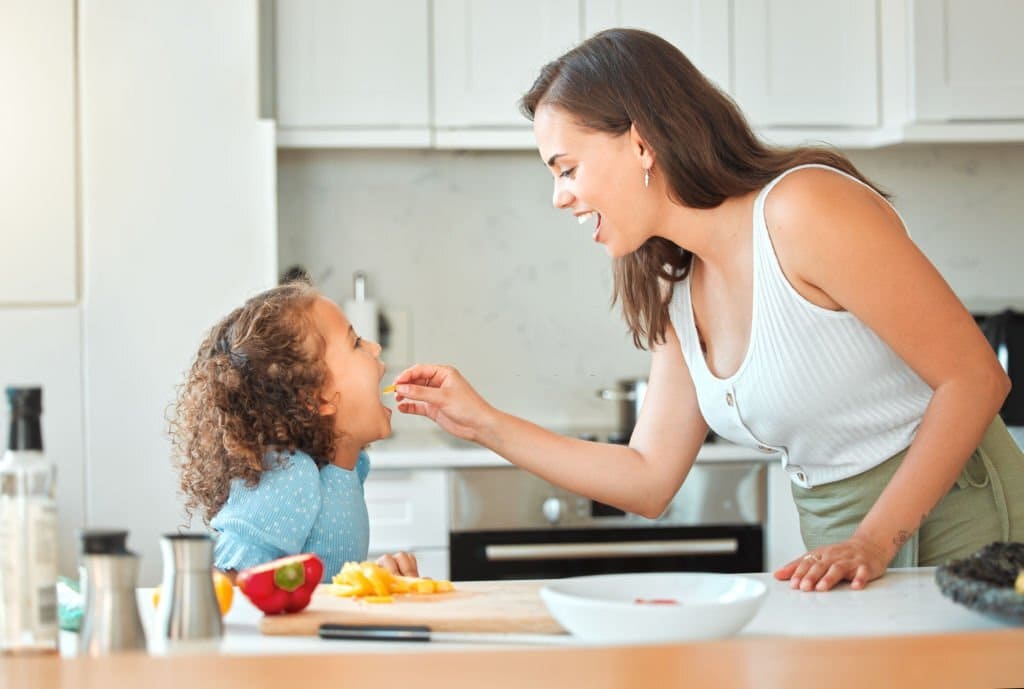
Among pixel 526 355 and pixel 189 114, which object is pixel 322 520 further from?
pixel 526 355

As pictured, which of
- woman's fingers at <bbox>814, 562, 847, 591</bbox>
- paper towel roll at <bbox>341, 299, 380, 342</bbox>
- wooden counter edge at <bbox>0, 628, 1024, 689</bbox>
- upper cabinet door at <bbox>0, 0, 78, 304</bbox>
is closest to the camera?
wooden counter edge at <bbox>0, 628, 1024, 689</bbox>

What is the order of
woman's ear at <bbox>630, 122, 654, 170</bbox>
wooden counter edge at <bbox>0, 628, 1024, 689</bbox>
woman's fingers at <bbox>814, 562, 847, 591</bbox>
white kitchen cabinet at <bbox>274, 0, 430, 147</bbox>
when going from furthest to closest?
white kitchen cabinet at <bbox>274, 0, 430, 147</bbox>, woman's ear at <bbox>630, 122, 654, 170</bbox>, woman's fingers at <bbox>814, 562, 847, 591</bbox>, wooden counter edge at <bbox>0, 628, 1024, 689</bbox>

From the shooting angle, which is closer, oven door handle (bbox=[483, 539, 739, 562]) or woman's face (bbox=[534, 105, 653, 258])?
woman's face (bbox=[534, 105, 653, 258])

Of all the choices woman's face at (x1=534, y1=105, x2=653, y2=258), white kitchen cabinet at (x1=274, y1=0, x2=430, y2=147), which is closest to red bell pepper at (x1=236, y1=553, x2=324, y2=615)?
woman's face at (x1=534, y1=105, x2=653, y2=258)

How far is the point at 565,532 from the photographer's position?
9.34 feet

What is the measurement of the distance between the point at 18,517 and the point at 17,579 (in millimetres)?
49

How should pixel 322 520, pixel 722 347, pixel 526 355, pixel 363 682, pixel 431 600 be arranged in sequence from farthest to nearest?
pixel 526 355
pixel 722 347
pixel 322 520
pixel 431 600
pixel 363 682

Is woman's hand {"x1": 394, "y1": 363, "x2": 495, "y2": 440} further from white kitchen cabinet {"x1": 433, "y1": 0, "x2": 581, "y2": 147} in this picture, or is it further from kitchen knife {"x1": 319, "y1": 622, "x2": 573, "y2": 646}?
white kitchen cabinet {"x1": 433, "y1": 0, "x2": 581, "y2": 147}

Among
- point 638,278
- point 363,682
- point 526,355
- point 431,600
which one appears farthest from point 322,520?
point 526,355

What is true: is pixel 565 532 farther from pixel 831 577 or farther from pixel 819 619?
pixel 819 619

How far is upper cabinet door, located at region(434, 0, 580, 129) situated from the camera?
3.07 meters

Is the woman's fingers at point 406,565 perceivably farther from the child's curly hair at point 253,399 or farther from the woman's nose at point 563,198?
the woman's nose at point 563,198

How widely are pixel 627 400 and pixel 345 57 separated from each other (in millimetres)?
1125

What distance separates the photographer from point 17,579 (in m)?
0.96
